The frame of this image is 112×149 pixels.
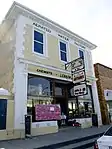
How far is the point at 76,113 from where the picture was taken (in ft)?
43.1

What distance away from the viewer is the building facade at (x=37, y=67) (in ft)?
32.9

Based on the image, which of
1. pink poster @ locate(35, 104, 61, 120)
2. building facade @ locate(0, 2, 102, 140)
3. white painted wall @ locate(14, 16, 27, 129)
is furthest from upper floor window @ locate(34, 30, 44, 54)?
pink poster @ locate(35, 104, 61, 120)

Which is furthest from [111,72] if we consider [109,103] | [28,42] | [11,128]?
[11,128]

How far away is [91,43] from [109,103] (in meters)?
6.09

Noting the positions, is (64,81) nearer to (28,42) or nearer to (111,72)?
(28,42)

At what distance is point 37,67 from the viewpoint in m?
11.2

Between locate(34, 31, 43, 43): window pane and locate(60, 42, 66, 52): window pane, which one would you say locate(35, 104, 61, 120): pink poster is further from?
locate(60, 42, 66, 52): window pane

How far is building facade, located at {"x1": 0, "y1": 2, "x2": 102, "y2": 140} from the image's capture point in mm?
10039

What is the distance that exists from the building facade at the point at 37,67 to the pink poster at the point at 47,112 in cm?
33

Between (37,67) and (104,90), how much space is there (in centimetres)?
799

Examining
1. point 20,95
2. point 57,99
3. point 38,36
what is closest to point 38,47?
point 38,36

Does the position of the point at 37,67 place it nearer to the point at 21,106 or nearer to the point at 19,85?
the point at 19,85

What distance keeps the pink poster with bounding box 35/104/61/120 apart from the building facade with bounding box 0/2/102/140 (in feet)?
1.09

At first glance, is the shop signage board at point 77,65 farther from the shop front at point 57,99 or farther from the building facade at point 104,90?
the building facade at point 104,90
